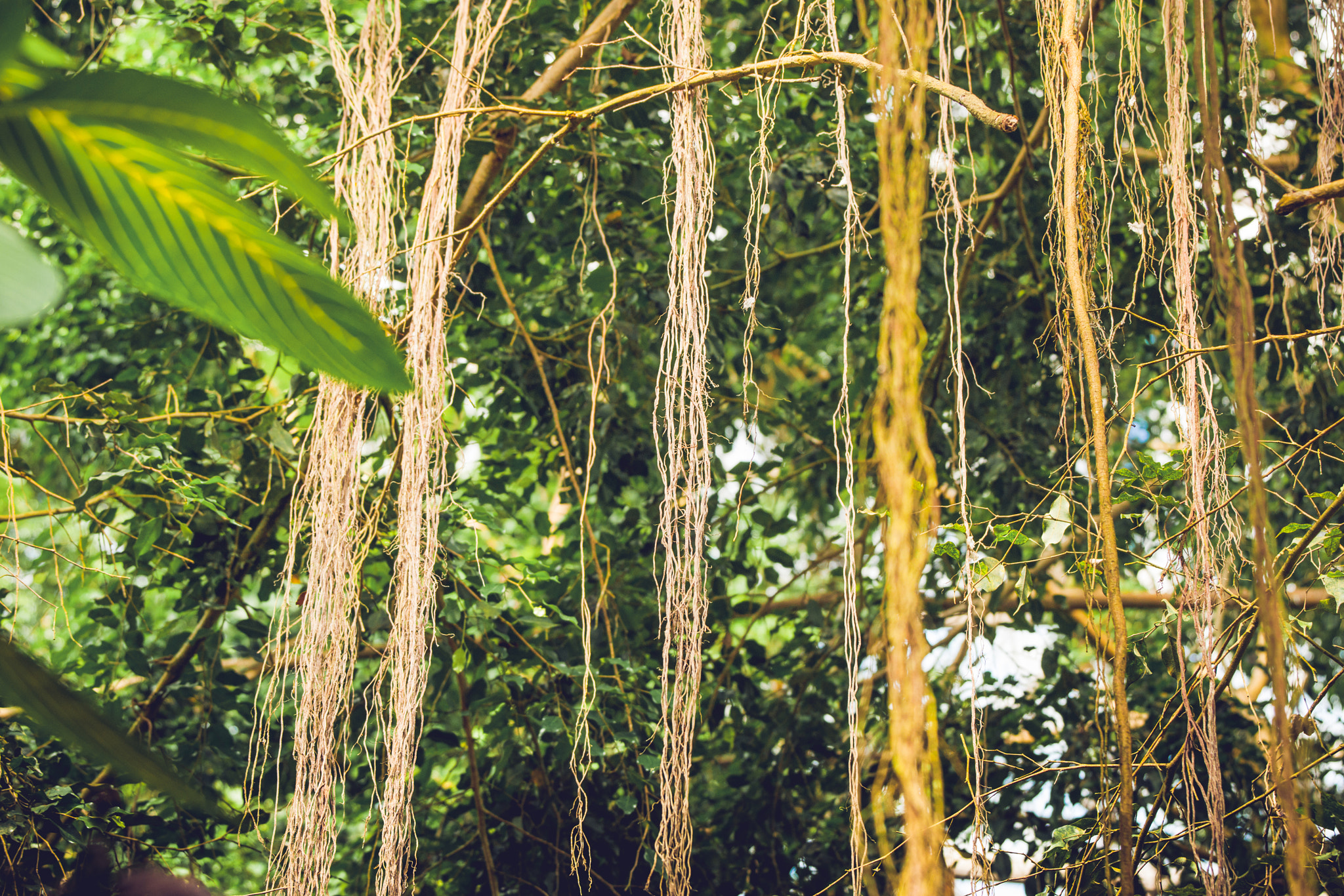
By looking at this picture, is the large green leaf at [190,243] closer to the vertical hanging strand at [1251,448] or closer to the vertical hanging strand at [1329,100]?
the vertical hanging strand at [1251,448]

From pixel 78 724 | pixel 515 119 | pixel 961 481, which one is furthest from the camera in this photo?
pixel 515 119

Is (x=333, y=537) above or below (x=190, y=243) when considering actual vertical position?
above

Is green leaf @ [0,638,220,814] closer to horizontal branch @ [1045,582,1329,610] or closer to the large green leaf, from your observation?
the large green leaf

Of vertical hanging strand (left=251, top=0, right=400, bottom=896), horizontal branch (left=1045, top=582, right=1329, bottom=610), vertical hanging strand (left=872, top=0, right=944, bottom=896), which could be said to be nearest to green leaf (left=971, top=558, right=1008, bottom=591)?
vertical hanging strand (left=872, top=0, right=944, bottom=896)

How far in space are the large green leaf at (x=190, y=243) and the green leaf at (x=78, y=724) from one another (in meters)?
0.11

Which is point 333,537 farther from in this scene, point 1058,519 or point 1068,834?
point 1068,834

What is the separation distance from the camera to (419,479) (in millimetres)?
1297

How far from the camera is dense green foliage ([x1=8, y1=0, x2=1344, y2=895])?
1845mm

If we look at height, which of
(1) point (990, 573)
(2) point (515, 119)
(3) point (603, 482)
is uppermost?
(2) point (515, 119)

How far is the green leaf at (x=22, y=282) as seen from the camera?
22cm

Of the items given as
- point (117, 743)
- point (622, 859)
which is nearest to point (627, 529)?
point (622, 859)

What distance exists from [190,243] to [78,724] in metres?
0.16

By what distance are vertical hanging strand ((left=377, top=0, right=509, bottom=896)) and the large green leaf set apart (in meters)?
0.97

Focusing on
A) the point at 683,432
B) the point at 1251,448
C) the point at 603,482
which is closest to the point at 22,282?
the point at 1251,448
